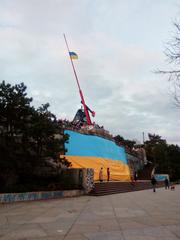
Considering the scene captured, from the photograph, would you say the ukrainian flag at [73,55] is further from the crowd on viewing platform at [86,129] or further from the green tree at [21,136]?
the green tree at [21,136]

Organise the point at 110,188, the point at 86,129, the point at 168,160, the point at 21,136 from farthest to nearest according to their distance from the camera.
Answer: the point at 168,160 → the point at 86,129 → the point at 110,188 → the point at 21,136

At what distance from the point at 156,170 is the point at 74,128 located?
97.6 feet

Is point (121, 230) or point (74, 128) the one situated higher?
point (74, 128)

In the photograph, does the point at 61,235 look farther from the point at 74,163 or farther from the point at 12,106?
the point at 74,163

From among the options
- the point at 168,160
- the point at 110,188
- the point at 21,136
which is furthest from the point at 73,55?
the point at 21,136

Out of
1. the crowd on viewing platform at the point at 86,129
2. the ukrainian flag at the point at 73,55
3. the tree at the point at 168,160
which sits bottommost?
the tree at the point at 168,160

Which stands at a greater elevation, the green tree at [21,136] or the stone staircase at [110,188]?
the green tree at [21,136]

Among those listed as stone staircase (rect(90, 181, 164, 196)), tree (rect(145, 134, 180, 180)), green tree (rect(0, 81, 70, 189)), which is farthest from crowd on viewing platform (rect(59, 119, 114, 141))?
tree (rect(145, 134, 180, 180))

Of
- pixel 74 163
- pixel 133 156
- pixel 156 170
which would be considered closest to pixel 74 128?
pixel 74 163

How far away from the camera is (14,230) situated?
9898mm

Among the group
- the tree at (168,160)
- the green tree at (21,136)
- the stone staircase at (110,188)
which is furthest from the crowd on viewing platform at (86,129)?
the tree at (168,160)

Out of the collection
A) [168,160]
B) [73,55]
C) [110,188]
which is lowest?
[110,188]

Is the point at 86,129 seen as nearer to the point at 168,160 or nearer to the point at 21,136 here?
the point at 21,136

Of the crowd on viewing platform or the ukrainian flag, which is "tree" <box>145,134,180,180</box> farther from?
the ukrainian flag
